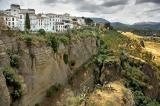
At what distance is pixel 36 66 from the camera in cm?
3512

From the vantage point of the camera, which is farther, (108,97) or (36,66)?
(108,97)

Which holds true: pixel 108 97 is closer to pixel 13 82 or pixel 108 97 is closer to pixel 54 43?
pixel 54 43

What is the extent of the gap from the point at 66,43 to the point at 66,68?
2.99 m

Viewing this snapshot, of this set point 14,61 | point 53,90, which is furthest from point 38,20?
point 14,61

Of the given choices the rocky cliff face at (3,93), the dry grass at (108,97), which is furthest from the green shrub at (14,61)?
the dry grass at (108,97)

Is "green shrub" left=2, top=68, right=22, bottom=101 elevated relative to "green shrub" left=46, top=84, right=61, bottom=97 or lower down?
elevated

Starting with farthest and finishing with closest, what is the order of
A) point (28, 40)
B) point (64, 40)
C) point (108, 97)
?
1. point (64, 40)
2. point (108, 97)
3. point (28, 40)

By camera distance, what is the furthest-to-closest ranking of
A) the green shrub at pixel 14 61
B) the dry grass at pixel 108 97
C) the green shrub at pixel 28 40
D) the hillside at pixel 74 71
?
the dry grass at pixel 108 97 < the green shrub at pixel 28 40 < the hillside at pixel 74 71 < the green shrub at pixel 14 61

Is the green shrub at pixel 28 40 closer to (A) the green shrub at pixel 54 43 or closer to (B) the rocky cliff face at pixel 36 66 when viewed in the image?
(B) the rocky cliff face at pixel 36 66

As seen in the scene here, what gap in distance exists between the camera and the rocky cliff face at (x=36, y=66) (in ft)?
102

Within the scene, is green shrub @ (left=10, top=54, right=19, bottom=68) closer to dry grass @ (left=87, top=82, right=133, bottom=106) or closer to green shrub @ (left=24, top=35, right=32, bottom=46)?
green shrub @ (left=24, top=35, right=32, bottom=46)

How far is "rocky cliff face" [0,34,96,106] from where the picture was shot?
31.0m

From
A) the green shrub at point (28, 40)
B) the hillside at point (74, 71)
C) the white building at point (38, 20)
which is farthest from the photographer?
the white building at point (38, 20)

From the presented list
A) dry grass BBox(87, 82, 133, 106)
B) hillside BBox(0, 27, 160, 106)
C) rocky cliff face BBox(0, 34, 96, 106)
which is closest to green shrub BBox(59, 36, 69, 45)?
hillside BBox(0, 27, 160, 106)
